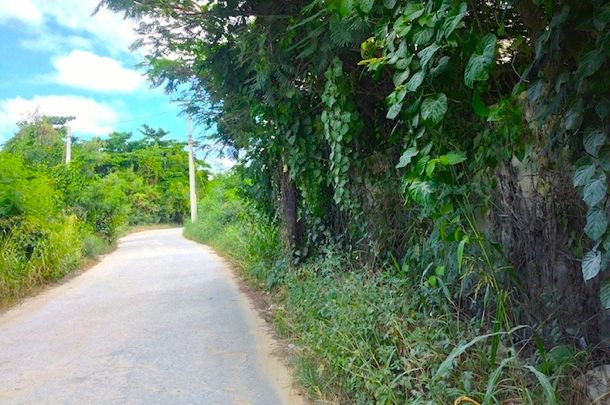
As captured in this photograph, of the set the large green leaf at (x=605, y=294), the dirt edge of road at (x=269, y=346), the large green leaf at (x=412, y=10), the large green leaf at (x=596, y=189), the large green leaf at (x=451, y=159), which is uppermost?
the large green leaf at (x=412, y=10)

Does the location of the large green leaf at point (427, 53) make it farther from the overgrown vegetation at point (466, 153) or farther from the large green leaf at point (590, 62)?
the large green leaf at point (590, 62)

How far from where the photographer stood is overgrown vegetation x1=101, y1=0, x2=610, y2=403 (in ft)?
8.56

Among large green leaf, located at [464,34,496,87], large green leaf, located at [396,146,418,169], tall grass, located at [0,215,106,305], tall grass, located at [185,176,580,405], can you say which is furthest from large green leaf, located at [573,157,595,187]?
tall grass, located at [0,215,106,305]

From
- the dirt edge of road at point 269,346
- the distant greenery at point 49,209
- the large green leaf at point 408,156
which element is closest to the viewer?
the large green leaf at point 408,156

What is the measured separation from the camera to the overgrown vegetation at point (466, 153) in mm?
2609

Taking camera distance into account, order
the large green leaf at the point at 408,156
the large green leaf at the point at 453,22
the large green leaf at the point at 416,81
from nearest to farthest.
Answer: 1. the large green leaf at the point at 453,22
2. the large green leaf at the point at 416,81
3. the large green leaf at the point at 408,156

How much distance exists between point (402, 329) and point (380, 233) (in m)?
1.71

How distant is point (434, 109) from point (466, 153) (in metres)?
0.81

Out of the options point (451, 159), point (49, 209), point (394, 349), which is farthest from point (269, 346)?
point (49, 209)

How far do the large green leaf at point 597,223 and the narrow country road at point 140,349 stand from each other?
2.67 metres

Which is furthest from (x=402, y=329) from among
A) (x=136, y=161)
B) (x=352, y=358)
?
(x=136, y=161)

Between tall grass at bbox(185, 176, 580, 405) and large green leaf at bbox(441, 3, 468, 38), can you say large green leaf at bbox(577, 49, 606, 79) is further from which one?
tall grass at bbox(185, 176, 580, 405)

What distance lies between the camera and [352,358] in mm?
3768

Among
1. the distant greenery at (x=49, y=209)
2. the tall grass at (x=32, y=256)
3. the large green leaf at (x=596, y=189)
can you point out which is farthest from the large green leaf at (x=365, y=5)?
the distant greenery at (x=49, y=209)
